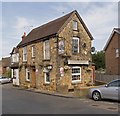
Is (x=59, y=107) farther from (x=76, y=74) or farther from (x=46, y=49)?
(x=46, y=49)

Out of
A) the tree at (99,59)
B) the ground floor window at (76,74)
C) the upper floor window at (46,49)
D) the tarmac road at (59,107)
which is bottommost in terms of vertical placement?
the tarmac road at (59,107)

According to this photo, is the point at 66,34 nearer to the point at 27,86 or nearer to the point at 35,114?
the point at 27,86

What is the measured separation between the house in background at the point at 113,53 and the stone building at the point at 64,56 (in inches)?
450

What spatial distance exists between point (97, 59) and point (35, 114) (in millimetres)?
55390

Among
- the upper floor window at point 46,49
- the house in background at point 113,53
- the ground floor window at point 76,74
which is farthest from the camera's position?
the house in background at point 113,53

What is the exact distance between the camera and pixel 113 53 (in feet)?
125

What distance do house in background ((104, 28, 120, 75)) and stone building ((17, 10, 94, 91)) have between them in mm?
11434

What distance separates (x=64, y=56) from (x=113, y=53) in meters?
16.3

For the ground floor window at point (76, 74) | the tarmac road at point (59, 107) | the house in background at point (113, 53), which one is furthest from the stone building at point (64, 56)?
the house in background at point (113, 53)

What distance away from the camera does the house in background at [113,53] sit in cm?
3681

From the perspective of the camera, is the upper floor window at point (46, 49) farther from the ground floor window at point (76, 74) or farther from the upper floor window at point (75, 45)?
the ground floor window at point (76, 74)

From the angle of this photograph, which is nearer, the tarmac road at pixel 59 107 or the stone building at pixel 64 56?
the tarmac road at pixel 59 107

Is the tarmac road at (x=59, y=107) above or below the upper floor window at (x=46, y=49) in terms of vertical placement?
below

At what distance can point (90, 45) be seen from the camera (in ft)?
87.7
